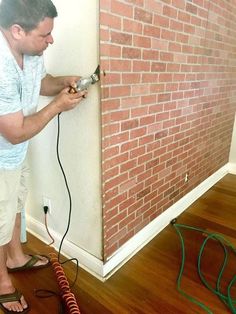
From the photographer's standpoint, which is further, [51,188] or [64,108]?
[51,188]

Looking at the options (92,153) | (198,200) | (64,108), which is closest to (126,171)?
(92,153)

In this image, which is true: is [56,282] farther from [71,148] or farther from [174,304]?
[71,148]

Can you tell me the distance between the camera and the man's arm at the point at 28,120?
1082 mm

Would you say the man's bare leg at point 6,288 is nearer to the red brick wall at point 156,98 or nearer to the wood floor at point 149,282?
the wood floor at point 149,282

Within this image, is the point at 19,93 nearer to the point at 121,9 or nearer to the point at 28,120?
the point at 28,120

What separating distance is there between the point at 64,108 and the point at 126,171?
1.84ft

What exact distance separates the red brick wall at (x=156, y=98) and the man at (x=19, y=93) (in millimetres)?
251

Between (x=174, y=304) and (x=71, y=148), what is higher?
(x=71, y=148)

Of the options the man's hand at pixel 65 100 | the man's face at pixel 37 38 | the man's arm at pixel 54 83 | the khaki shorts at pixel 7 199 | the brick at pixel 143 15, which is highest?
the brick at pixel 143 15

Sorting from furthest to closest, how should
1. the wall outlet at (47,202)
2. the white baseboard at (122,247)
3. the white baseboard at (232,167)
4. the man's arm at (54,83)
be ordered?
1. the white baseboard at (232,167)
2. the wall outlet at (47,202)
3. the white baseboard at (122,247)
4. the man's arm at (54,83)

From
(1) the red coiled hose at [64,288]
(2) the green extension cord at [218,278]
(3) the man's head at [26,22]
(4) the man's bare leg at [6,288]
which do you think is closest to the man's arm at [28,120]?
(3) the man's head at [26,22]

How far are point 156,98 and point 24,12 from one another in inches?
36.3

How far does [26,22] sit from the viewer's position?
1.04m

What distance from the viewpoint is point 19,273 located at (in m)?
1.60
